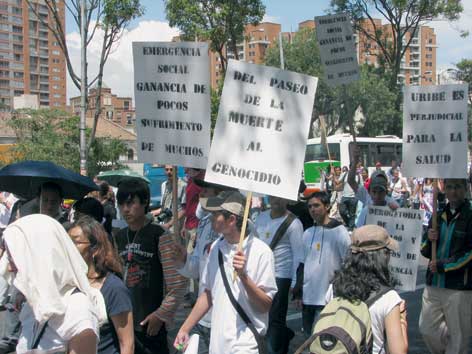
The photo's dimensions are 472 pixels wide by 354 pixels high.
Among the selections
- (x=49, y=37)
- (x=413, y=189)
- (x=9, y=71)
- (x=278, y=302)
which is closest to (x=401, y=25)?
(x=413, y=189)

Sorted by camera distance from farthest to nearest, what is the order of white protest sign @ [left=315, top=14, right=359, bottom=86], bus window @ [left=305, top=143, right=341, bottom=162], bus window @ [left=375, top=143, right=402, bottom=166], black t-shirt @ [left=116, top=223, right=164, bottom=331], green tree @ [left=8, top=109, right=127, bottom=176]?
1. bus window @ [left=375, top=143, right=402, bottom=166]
2. bus window @ [left=305, top=143, right=341, bottom=162]
3. green tree @ [left=8, top=109, right=127, bottom=176]
4. white protest sign @ [left=315, top=14, right=359, bottom=86]
5. black t-shirt @ [left=116, top=223, right=164, bottom=331]

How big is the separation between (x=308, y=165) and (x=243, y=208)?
2570cm

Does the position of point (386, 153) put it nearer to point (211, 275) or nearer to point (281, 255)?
point (281, 255)

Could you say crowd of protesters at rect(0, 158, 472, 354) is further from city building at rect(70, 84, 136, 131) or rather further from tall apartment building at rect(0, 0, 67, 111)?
tall apartment building at rect(0, 0, 67, 111)

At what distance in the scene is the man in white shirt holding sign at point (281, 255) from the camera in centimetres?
616

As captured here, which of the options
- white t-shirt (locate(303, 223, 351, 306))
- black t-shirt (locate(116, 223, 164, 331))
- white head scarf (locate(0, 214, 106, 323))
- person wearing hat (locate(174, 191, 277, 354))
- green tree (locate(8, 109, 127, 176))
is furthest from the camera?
green tree (locate(8, 109, 127, 176))

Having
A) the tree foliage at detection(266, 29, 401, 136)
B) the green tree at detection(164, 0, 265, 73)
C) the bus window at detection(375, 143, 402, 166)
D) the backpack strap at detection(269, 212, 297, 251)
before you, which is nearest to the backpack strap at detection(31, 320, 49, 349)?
the backpack strap at detection(269, 212, 297, 251)

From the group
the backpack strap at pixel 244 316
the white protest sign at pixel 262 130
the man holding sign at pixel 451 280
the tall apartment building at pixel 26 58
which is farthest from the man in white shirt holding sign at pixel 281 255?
the tall apartment building at pixel 26 58

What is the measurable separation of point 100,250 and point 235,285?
816mm

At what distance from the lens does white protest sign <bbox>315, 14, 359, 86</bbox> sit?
8.42 metres

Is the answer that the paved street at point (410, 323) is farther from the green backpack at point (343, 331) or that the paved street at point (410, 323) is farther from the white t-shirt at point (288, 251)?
the green backpack at point (343, 331)

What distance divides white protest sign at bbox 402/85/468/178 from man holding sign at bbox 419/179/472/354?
187 mm

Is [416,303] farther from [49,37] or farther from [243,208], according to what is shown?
[49,37]

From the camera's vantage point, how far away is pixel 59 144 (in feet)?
73.8
